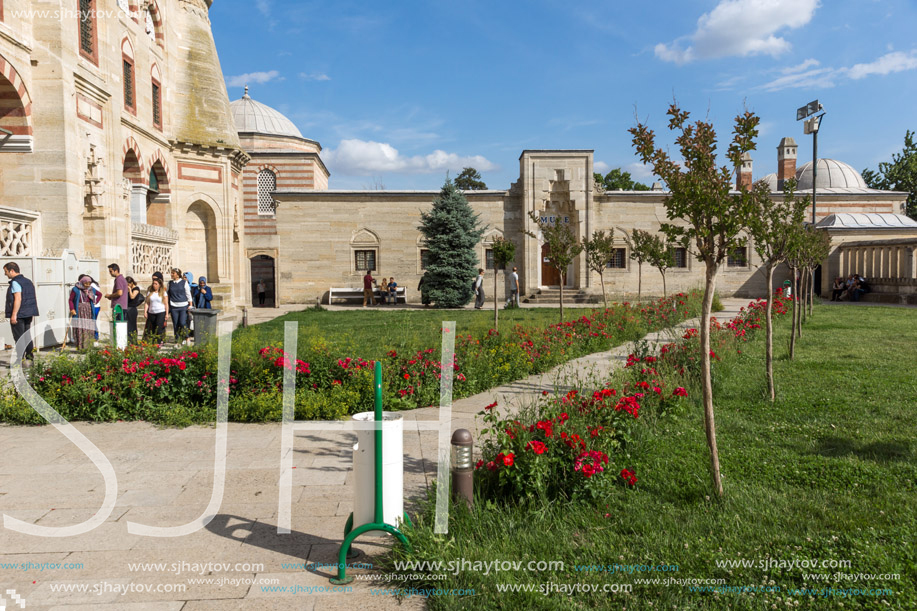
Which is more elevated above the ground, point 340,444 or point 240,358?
point 240,358

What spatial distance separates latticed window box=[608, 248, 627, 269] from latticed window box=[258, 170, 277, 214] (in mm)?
19870

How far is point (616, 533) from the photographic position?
3.61m

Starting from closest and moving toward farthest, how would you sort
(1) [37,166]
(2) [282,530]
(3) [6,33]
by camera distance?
1. (2) [282,530]
2. (3) [6,33]
3. (1) [37,166]

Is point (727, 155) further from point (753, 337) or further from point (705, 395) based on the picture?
point (753, 337)

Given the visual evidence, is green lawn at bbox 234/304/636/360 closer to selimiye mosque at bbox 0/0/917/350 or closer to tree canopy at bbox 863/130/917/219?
selimiye mosque at bbox 0/0/917/350

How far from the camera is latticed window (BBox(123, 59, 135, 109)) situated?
17.2 metres

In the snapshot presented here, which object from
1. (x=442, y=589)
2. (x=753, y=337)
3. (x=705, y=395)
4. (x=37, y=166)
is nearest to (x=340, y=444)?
(x=442, y=589)

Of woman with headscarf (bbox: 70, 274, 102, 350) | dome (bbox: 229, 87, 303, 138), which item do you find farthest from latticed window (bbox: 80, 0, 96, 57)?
dome (bbox: 229, 87, 303, 138)

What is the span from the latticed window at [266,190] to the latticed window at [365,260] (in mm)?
7815

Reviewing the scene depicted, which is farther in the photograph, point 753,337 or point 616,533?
point 753,337

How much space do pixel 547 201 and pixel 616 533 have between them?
26497 mm

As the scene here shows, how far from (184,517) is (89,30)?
15.6 meters

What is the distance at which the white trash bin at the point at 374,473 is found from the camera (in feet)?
11.2

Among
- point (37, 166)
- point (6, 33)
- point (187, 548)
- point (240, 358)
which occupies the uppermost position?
point (6, 33)
